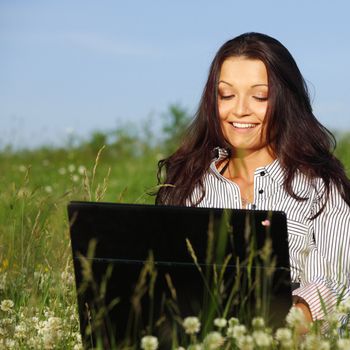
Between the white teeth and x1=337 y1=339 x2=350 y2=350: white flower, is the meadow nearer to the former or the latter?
the white teeth

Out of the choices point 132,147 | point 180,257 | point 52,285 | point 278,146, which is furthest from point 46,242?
point 132,147

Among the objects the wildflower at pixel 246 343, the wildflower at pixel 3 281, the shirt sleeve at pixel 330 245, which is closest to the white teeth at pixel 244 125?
the shirt sleeve at pixel 330 245

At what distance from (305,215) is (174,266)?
1264 millimetres

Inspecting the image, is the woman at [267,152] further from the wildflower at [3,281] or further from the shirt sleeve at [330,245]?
A: the wildflower at [3,281]

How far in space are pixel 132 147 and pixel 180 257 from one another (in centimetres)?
953

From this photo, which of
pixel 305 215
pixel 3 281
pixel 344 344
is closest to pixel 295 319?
pixel 344 344

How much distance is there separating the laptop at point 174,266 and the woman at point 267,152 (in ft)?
3.26

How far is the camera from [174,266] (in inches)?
119

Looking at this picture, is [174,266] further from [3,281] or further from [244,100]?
[3,281]

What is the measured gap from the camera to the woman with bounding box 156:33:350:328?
4.10 meters

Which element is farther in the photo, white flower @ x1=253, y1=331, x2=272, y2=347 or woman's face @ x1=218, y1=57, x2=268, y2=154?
woman's face @ x1=218, y1=57, x2=268, y2=154

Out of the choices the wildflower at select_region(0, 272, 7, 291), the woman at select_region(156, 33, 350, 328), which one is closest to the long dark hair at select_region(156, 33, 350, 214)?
the woman at select_region(156, 33, 350, 328)

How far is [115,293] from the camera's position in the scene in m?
3.17

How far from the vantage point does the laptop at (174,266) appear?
9.55 feet
